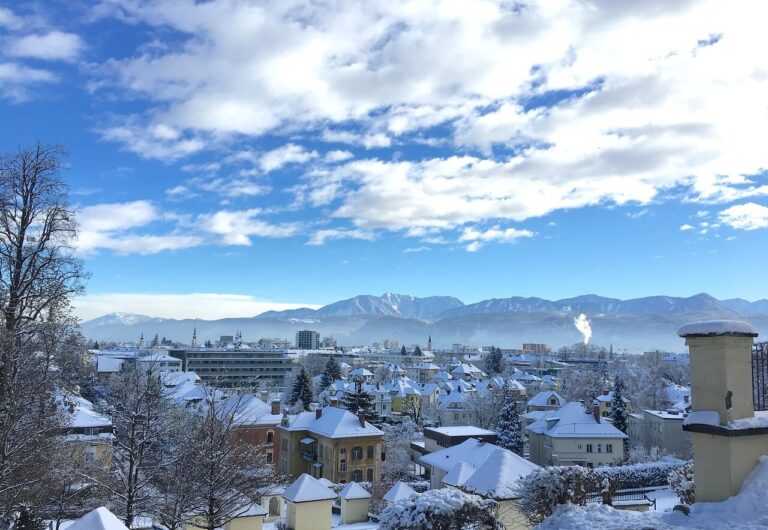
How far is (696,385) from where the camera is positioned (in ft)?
23.7

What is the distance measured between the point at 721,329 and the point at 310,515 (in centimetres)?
2101

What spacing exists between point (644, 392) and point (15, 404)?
75440 mm

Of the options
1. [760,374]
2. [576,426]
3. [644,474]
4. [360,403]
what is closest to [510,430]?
[576,426]

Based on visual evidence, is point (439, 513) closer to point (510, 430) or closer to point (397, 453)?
point (510, 430)

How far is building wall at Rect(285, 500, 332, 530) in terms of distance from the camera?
2380cm

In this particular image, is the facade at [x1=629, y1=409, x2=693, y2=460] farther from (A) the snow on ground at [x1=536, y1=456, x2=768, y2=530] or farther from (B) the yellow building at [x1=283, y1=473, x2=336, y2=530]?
(A) the snow on ground at [x1=536, y1=456, x2=768, y2=530]

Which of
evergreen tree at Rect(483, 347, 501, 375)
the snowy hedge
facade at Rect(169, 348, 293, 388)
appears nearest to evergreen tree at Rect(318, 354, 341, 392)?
evergreen tree at Rect(483, 347, 501, 375)

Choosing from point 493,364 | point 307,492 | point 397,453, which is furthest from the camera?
point 493,364

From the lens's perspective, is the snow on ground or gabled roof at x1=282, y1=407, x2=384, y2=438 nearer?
the snow on ground

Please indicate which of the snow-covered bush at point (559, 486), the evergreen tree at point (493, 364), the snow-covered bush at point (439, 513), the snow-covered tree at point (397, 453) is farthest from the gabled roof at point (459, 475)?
the evergreen tree at point (493, 364)

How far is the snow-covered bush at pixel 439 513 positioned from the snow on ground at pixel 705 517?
146cm

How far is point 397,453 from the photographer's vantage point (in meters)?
46.4

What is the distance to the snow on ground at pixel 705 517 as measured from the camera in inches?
240

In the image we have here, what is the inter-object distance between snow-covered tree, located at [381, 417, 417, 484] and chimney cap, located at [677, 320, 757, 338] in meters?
33.5
